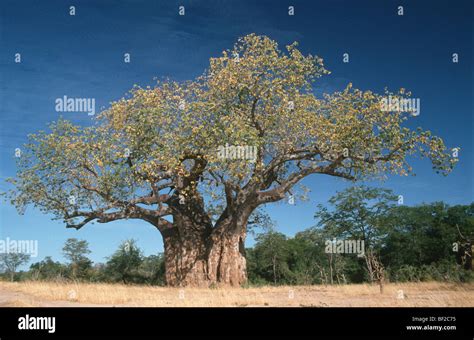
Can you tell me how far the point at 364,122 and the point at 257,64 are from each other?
16.4 feet

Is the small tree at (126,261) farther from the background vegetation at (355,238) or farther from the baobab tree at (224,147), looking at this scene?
the baobab tree at (224,147)

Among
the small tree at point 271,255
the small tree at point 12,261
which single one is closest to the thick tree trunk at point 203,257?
the small tree at point 271,255

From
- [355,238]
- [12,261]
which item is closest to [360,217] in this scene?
[355,238]

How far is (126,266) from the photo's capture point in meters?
35.6

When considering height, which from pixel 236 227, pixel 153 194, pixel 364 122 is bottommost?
pixel 236 227

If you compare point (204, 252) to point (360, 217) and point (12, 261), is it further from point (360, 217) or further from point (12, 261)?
point (12, 261)

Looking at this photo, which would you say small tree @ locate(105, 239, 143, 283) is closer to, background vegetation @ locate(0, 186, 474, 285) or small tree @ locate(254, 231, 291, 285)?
background vegetation @ locate(0, 186, 474, 285)

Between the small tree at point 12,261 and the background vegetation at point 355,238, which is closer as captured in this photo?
the background vegetation at point 355,238

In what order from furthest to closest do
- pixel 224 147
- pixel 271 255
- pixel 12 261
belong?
1. pixel 12 261
2. pixel 271 255
3. pixel 224 147

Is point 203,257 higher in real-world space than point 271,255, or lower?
higher
